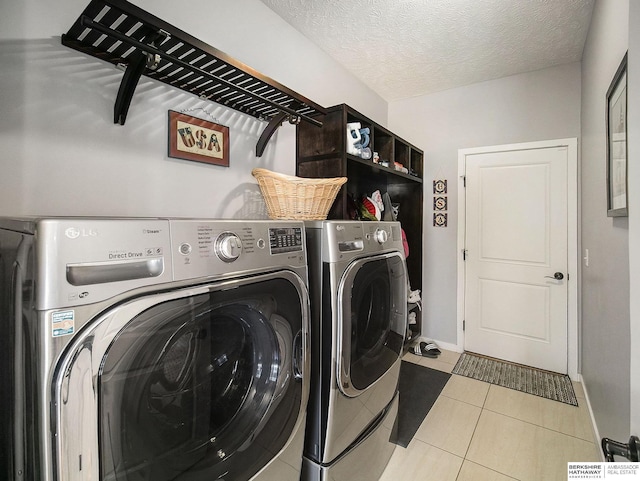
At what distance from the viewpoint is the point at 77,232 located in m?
0.56

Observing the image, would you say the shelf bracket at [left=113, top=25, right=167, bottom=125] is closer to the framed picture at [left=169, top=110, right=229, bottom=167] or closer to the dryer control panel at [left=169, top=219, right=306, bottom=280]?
the framed picture at [left=169, top=110, right=229, bottom=167]

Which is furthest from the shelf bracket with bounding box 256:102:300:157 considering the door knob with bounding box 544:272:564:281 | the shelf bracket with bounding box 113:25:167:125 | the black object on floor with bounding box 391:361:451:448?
the door knob with bounding box 544:272:564:281

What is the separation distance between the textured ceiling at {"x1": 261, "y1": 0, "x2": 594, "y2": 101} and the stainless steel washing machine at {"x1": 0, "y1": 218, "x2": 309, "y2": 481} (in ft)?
5.50

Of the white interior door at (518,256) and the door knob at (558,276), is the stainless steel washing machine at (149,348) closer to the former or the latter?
the white interior door at (518,256)

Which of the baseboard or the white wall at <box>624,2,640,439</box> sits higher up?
the white wall at <box>624,2,640,439</box>

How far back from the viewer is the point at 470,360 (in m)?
2.98

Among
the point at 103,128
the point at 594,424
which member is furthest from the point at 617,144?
the point at 103,128

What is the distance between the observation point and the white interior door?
272 cm

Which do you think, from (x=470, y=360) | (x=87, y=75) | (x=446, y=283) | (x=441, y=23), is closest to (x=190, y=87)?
(x=87, y=75)

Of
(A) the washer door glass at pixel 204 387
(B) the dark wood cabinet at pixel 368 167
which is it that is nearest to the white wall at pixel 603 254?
(A) the washer door glass at pixel 204 387

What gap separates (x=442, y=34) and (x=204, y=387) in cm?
253

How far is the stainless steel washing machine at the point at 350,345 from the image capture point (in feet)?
3.90

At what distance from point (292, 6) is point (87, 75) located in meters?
1.29

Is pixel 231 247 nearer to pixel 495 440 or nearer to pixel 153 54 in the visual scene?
pixel 153 54
